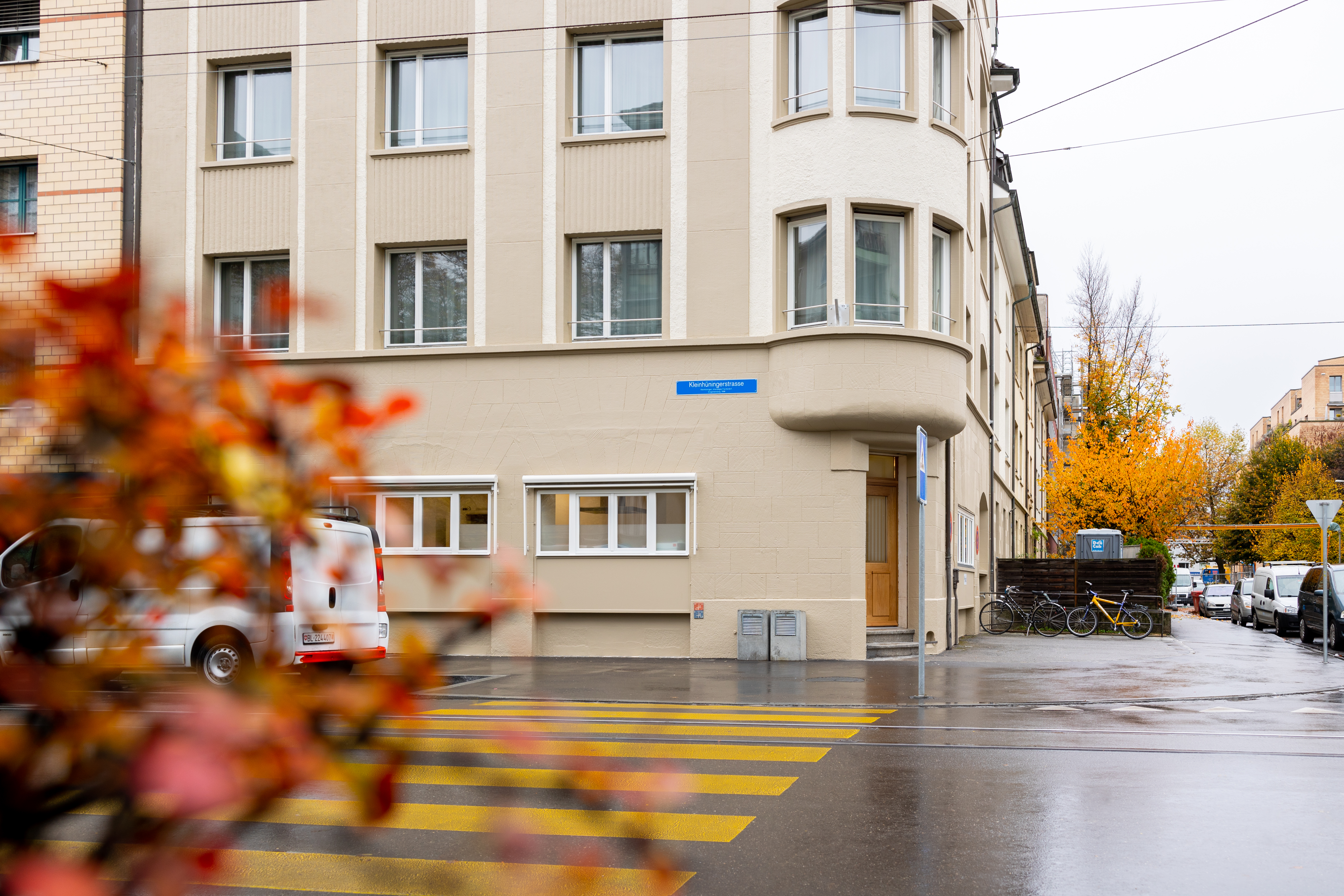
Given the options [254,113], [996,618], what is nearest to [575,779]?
[254,113]

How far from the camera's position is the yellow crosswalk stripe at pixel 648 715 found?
38.1ft

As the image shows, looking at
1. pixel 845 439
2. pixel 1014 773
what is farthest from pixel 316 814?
pixel 845 439

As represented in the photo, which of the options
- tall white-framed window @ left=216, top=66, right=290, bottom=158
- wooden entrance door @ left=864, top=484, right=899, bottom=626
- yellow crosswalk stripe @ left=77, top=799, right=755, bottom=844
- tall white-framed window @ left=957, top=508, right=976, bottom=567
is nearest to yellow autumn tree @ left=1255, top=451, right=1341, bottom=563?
tall white-framed window @ left=957, top=508, right=976, bottom=567

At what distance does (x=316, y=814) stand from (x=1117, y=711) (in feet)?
27.4

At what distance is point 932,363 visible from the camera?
1892cm

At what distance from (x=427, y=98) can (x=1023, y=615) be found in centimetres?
1619

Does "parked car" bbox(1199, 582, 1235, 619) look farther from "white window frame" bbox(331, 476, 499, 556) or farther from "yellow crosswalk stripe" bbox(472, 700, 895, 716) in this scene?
"yellow crosswalk stripe" bbox(472, 700, 895, 716)

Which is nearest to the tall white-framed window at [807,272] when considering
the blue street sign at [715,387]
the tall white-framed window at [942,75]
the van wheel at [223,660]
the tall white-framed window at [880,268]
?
the tall white-framed window at [880,268]

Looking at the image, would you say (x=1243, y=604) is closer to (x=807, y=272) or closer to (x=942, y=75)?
(x=942, y=75)

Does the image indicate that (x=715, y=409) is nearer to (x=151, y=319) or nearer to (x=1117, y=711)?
(x=1117, y=711)

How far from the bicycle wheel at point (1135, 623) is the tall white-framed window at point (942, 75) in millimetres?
12018

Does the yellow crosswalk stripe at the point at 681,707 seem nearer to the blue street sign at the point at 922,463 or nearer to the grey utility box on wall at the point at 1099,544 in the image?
the blue street sign at the point at 922,463

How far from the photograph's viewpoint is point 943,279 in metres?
20.1

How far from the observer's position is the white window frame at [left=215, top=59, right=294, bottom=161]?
21.3 metres
